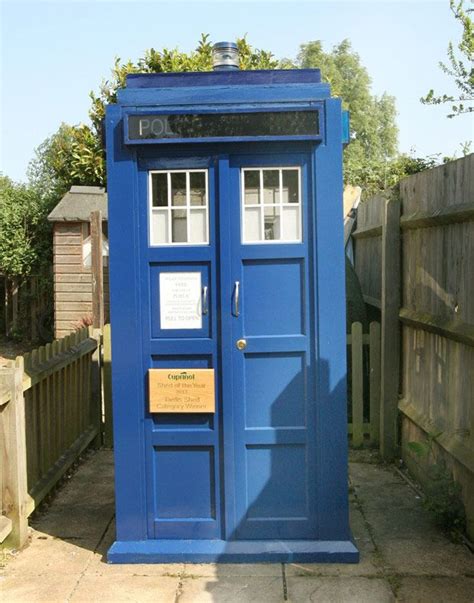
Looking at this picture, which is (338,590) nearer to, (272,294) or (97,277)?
(272,294)

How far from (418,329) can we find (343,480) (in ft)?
6.68

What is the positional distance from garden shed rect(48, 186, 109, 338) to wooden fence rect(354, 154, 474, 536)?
691 cm

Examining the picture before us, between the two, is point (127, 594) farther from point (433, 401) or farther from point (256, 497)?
point (433, 401)

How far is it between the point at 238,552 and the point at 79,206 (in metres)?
10.1

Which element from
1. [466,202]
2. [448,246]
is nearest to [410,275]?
[448,246]

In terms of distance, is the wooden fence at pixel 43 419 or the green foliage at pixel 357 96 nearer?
the wooden fence at pixel 43 419

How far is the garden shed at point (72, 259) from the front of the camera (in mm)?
13648

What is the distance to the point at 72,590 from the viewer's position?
4.16 m

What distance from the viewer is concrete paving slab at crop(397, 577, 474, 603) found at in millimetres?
4016

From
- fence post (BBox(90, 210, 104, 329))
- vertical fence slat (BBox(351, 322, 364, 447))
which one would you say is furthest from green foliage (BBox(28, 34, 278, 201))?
vertical fence slat (BBox(351, 322, 364, 447))

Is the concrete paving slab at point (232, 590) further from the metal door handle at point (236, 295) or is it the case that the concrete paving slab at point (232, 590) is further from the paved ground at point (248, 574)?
the metal door handle at point (236, 295)

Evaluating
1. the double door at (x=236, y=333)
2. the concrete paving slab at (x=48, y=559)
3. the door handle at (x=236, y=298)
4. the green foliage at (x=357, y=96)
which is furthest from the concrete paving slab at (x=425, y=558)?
the green foliage at (x=357, y=96)

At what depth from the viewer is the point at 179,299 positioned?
452cm

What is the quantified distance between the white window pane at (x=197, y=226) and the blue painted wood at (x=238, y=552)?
1.79 m
